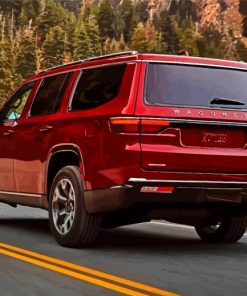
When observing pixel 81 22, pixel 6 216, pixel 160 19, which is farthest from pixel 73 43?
pixel 6 216

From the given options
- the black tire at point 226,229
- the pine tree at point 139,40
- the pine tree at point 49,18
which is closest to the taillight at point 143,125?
the black tire at point 226,229

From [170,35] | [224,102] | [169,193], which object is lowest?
[170,35]

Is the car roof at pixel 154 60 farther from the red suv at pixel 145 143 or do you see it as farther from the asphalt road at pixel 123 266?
the asphalt road at pixel 123 266

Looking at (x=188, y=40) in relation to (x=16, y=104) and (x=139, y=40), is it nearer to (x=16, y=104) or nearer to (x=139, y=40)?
(x=139, y=40)

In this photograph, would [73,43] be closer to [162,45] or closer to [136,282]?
[162,45]

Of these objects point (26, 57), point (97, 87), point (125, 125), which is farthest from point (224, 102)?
point (26, 57)

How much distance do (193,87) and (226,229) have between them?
2027 millimetres

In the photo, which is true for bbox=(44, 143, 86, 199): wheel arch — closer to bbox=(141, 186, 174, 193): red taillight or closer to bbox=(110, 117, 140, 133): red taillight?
bbox=(110, 117, 140, 133): red taillight

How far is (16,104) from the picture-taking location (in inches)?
342

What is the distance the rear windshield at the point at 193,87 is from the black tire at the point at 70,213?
1242 millimetres

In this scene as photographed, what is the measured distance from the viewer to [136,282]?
5016 mm

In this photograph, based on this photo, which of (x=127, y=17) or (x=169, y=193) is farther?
(x=127, y=17)

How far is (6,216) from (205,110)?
507cm

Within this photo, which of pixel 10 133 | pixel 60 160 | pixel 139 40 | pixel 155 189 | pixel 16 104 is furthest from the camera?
pixel 139 40
